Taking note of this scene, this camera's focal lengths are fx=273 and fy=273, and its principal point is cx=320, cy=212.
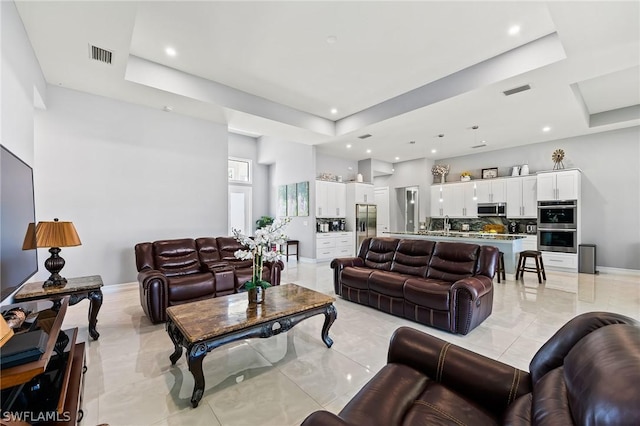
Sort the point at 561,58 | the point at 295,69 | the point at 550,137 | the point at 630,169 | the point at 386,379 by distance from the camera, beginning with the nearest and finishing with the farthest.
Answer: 1. the point at 386,379
2. the point at 561,58
3. the point at 295,69
4. the point at 630,169
5. the point at 550,137

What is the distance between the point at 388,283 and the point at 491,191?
5615 mm

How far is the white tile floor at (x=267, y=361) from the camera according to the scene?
1.90 m

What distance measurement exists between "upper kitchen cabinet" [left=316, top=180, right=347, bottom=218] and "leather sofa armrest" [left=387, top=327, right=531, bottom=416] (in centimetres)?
602

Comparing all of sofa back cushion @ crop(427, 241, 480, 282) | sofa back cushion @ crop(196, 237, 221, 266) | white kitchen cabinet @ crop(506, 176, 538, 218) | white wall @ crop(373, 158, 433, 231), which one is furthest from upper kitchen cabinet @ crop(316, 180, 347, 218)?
white kitchen cabinet @ crop(506, 176, 538, 218)

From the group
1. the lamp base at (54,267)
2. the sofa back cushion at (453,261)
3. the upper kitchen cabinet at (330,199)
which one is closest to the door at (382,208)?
the upper kitchen cabinet at (330,199)

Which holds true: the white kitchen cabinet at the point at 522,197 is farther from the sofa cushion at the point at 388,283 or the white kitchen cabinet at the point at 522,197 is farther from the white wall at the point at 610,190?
the sofa cushion at the point at 388,283

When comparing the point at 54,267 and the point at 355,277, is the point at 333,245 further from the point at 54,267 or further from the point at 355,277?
the point at 54,267

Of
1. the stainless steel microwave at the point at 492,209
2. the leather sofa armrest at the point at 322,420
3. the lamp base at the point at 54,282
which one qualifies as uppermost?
the stainless steel microwave at the point at 492,209

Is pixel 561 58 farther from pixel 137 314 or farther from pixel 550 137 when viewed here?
pixel 137 314

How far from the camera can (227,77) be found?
4395 mm

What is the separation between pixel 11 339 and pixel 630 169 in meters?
9.45

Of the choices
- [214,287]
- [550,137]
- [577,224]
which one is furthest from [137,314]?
[550,137]

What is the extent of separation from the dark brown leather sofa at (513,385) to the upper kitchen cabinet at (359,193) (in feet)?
21.7

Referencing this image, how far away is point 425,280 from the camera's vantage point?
11.6ft
